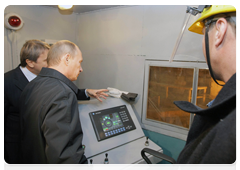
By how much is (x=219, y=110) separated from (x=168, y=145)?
140cm

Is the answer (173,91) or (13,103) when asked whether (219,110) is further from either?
(13,103)

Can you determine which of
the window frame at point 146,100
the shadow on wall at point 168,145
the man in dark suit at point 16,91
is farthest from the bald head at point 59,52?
the shadow on wall at point 168,145

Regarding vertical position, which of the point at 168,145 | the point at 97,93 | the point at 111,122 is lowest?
the point at 168,145

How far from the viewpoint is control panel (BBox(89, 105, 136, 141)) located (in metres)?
1.38

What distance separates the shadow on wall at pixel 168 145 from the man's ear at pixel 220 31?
1.32 meters

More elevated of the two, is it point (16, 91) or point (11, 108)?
point (16, 91)

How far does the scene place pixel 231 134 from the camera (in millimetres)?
395

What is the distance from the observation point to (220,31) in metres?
0.55

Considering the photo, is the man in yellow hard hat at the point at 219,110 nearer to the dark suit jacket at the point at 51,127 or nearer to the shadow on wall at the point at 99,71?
the dark suit jacket at the point at 51,127

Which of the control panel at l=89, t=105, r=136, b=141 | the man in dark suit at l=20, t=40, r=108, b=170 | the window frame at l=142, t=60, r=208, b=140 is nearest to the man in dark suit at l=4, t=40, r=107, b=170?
the man in dark suit at l=20, t=40, r=108, b=170

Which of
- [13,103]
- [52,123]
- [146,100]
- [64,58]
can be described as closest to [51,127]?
[52,123]

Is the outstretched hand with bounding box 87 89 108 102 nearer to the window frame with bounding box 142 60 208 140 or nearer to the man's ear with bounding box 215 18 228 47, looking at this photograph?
the window frame with bounding box 142 60 208 140
